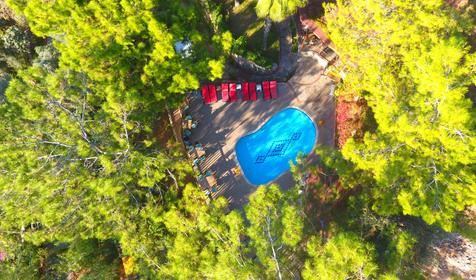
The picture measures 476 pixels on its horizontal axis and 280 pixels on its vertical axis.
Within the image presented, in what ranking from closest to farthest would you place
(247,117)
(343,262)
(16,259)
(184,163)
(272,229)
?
1. (343,262)
2. (272,229)
3. (184,163)
4. (16,259)
5. (247,117)

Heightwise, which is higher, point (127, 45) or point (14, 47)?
point (14, 47)

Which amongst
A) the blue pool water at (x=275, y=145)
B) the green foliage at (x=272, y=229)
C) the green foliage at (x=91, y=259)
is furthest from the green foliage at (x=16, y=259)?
the blue pool water at (x=275, y=145)

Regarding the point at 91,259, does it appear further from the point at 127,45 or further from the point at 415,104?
the point at 415,104

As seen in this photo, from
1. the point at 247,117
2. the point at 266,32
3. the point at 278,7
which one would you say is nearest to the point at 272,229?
the point at 247,117

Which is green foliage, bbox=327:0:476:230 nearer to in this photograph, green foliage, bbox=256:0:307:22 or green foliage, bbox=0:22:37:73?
green foliage, bbox=256:0:307:22

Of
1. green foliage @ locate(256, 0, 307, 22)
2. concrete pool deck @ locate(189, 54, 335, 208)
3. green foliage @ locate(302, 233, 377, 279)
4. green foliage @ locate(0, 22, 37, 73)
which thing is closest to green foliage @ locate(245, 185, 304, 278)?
green foliage @ locate(302, 233, 377, 279)
